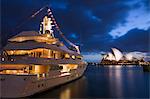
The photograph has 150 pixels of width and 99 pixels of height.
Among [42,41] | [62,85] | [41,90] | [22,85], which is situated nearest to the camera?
[22,85]

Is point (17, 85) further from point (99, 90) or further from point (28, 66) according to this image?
point (99, 90)

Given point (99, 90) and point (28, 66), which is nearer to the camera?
point (28, 66)

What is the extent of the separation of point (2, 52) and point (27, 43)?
6.69ft

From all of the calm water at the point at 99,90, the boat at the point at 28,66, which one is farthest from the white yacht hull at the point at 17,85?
the calm water at the point at 99,90

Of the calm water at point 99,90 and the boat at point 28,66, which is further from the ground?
the boat at point 28,66

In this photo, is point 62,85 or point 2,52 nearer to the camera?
point 2,52

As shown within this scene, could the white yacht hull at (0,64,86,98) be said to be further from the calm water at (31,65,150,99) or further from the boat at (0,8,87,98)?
the calm water at (31,65,150,99)

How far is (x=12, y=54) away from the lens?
16.5 metres

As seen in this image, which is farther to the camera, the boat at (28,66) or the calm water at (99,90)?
the calm water at (99,90)

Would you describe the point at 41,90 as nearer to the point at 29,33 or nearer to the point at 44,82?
the point at 44,82

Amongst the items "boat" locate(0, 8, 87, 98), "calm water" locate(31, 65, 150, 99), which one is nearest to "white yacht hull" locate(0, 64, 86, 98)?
"boat" locate(0, 8, 87, 98)

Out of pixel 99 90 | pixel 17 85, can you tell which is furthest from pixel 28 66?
pixel 99 90

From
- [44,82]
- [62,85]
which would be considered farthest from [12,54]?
[62,85]

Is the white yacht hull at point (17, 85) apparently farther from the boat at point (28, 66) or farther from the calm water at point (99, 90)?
the calm water at point (99, 90)
